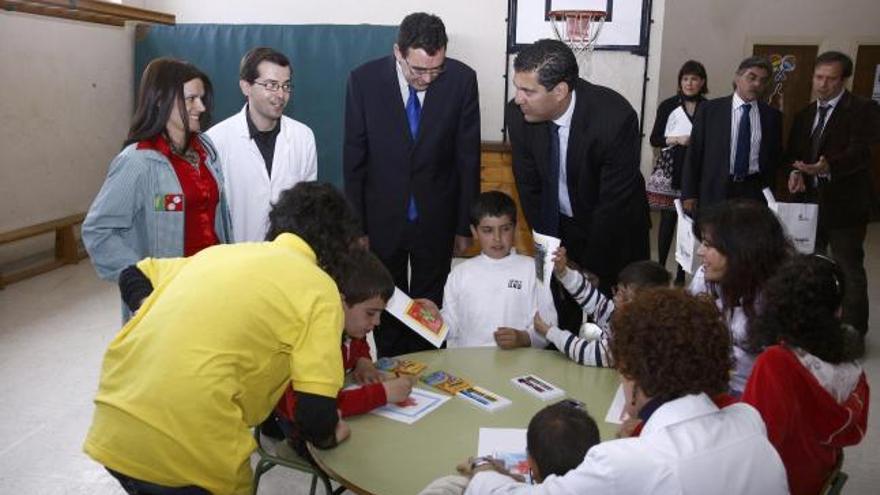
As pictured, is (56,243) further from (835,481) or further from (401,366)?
(835,481)

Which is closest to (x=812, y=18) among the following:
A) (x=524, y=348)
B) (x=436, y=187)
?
(x=436, y=187)

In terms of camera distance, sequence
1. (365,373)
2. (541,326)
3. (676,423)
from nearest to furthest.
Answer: (676,423) < (365,373) < (541,326)

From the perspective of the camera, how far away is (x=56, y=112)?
20.8ft

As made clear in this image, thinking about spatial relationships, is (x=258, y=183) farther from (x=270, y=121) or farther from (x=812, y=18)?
(x=812, y=18)

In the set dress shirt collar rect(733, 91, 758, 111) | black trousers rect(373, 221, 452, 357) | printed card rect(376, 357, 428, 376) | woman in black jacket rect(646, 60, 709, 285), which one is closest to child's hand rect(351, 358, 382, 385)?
printed card rect(376, 357, 428, 376)

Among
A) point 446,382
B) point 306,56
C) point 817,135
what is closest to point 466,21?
point 306,56

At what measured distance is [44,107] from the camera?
20.3 ft

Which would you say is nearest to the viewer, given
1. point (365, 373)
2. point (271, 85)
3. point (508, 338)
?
point (365, 373)

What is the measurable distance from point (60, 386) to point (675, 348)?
3.52 m

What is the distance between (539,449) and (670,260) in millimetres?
5286

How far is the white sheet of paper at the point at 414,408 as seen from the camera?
2043mm

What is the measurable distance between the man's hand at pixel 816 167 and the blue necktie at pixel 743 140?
0.30 m

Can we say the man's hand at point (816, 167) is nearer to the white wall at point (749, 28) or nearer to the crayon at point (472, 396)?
the crayon at point (472, 396)

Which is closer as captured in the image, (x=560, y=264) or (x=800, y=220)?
(x=560, y=264)
